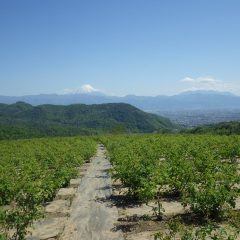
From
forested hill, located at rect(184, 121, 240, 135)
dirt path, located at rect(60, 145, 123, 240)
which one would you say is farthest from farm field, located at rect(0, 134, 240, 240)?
forested hill, located at rect(184, 121, 240, 135)

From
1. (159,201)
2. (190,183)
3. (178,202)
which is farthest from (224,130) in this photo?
(190,183)

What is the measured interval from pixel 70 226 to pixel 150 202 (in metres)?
Result: 3.81

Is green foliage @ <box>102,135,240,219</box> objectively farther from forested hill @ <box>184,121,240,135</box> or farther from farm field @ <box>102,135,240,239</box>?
forested hill @ <box>184,121,240,135</box>

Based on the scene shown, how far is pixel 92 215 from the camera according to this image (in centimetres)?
1406

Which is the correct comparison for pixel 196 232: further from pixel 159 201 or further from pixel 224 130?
pixel 224 130

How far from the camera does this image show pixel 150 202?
15336mm

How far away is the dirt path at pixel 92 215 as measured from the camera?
11.9m

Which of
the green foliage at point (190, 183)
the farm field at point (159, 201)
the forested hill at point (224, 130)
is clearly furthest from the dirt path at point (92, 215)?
the forested hill at point (224, 130)

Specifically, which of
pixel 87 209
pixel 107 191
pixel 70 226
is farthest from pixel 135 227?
pixel 107 191

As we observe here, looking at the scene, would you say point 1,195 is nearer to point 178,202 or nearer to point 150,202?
point 150,202

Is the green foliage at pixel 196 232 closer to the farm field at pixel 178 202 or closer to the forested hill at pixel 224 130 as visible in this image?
the farm field at pixel 178 202

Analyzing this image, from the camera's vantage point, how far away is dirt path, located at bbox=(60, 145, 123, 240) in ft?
38.9

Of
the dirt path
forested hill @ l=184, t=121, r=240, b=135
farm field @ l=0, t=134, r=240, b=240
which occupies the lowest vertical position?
forested hill @ l=184, t=121, r=240, b=135

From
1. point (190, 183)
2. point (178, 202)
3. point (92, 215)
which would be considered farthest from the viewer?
point (178, 202)
